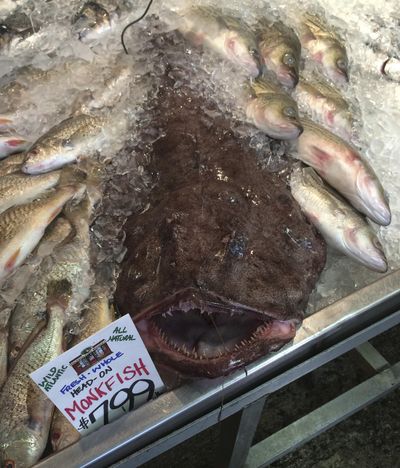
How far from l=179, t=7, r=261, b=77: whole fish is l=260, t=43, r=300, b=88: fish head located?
9 cm

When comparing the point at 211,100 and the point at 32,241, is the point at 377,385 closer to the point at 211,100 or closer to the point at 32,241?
the point at 211,100

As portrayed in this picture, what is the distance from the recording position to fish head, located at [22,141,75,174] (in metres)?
2.02

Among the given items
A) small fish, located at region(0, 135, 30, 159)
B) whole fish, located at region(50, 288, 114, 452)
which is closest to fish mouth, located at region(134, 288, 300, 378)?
whole fish, located at region(50, 288, 114, 452)

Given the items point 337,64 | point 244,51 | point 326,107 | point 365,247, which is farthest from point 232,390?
point 337,64

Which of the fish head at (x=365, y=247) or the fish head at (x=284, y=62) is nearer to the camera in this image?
the fish head at (x=365, y=247)

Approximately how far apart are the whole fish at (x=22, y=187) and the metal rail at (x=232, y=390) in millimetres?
878

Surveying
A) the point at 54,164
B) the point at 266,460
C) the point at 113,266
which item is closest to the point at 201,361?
the point at 113,266

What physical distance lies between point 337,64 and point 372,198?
95 cm

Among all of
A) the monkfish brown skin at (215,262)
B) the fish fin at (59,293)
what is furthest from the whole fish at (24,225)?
the monkfish brown skin at (215,262)

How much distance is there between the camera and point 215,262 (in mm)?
1631

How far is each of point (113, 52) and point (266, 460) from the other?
7.01ft

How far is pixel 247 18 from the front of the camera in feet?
9.20

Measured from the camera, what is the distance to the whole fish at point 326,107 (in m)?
2.39

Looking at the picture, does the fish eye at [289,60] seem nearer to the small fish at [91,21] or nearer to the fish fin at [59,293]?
the small fish at [91,21]
